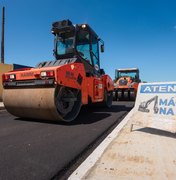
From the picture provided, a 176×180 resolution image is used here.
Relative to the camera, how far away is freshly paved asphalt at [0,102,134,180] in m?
2.51

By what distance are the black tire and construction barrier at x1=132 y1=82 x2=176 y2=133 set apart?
1.87m

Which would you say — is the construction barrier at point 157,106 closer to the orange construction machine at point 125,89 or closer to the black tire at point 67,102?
the black tire at point 67,102

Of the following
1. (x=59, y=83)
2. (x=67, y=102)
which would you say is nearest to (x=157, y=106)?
(x=59, y=83)

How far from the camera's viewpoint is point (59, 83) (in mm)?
5031

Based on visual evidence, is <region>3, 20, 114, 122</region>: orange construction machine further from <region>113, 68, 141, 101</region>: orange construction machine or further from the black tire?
<region>113, 68, 141, 101</region>: orange construction machine

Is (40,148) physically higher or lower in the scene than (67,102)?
lower

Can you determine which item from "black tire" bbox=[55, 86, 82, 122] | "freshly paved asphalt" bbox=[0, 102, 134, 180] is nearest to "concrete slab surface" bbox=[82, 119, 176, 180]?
"freshly paved asphalt" bbox=[0, 102, 134, 180]

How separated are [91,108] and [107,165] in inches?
265

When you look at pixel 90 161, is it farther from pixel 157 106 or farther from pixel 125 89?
pixel 125 89

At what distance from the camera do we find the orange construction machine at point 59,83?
16.6ft

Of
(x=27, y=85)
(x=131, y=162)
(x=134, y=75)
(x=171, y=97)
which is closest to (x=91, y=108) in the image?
(x=27, y=85)

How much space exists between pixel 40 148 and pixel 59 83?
2.01 metres

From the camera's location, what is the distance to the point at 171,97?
176 inches

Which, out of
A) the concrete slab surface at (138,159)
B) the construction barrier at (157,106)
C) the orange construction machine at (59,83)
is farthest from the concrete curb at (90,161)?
the orange construction machine at (59,83)
